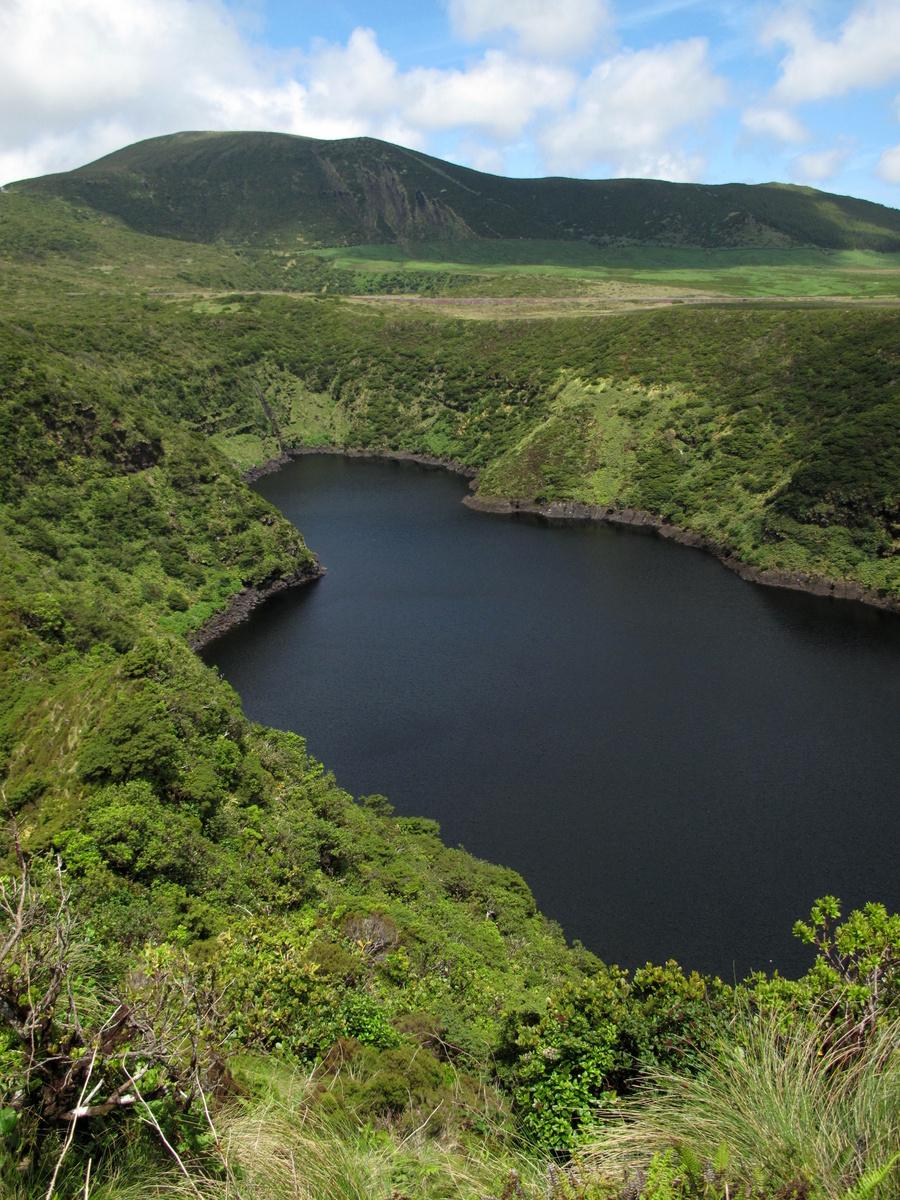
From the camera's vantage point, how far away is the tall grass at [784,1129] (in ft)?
24.2

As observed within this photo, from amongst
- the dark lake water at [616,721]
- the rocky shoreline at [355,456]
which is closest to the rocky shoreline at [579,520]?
the rocky shoreline at [355,456]

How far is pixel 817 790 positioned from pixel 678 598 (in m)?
31.1

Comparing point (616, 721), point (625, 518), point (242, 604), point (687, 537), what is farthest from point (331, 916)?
point (625, 518)

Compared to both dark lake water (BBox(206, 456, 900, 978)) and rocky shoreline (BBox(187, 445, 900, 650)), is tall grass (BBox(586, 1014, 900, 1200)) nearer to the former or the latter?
dark lake water (BBox(206, 456, 900, 978))

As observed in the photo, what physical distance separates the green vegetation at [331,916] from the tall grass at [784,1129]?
3 centimetres

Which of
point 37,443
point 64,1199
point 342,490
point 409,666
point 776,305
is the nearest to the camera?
point 64,1199

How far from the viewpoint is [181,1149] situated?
7.39 meters

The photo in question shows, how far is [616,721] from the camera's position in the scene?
176 ft

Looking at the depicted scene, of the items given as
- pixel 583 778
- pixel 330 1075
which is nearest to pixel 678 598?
pixel 583 778

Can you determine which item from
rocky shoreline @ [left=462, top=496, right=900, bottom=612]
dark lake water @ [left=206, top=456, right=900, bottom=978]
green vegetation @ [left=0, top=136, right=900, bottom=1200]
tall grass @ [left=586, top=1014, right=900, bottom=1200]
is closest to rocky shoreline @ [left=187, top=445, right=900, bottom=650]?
A: rocky shoreline @ [left=462, top=496, right=900, bottom=612]

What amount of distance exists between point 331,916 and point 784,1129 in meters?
23.2

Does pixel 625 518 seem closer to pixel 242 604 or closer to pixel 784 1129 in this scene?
pixel 242 604

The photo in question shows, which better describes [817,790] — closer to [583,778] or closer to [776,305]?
[583,778]

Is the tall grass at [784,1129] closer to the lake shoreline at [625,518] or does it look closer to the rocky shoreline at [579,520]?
the rocky shoreline at [579,520]
